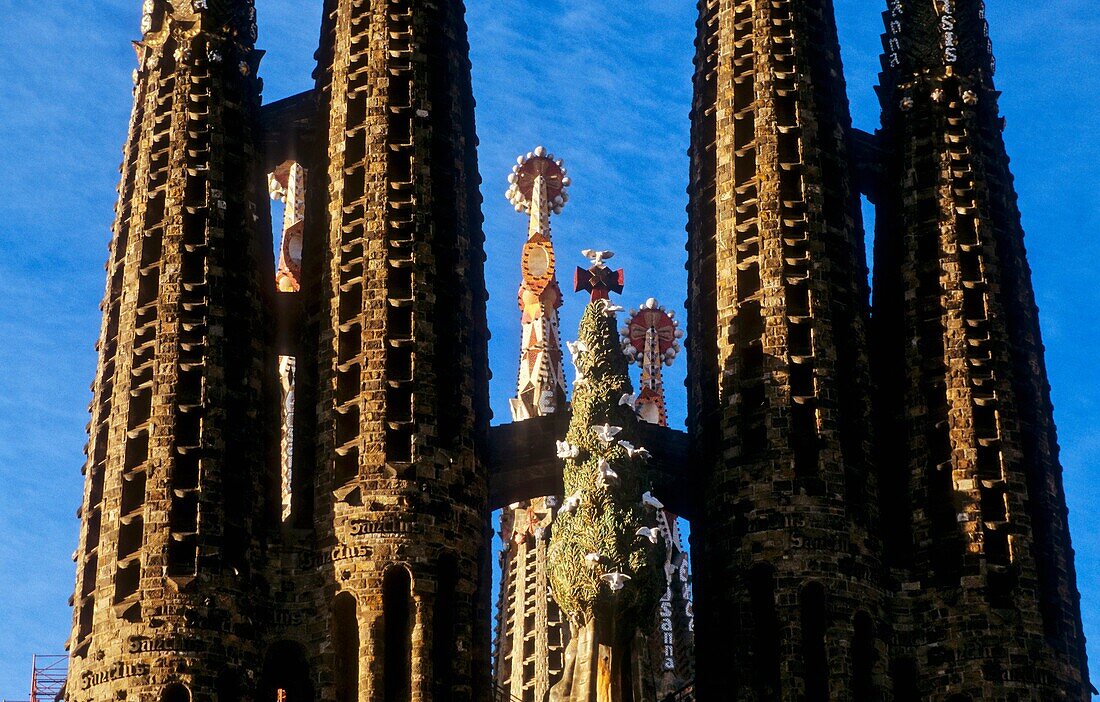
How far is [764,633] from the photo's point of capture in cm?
5856

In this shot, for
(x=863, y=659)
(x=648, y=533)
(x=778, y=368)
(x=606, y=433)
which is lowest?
(x=863, y=659)

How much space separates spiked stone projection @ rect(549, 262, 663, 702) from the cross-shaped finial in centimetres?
153

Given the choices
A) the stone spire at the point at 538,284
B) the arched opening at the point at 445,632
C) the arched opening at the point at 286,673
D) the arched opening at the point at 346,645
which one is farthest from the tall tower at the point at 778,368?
the stone spire at the point at 538,284

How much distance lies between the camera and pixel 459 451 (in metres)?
59.0

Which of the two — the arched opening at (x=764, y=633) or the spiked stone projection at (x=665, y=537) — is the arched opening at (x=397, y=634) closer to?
Answer: the arched opening at (x=764, y=633)

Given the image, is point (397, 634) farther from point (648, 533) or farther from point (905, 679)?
point (905, 679)

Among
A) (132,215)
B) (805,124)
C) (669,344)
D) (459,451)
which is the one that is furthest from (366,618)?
(669,344)

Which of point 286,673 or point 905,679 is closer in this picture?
point 286,673

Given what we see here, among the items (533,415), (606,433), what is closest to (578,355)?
(606,433)

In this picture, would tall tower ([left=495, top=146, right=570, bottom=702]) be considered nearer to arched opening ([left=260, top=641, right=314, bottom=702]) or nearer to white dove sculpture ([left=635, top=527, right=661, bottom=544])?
arched opening ([left=260, top=641, right=314, bottom=702])

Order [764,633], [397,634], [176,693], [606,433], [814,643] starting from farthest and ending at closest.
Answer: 1. [764,633]
2. [814,643]
3. [397,634]
4. [606,433]
5. [176,693]

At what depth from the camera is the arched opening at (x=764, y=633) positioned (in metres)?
58.1

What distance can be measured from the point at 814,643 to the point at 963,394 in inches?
202

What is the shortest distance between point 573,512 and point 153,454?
6537mm
